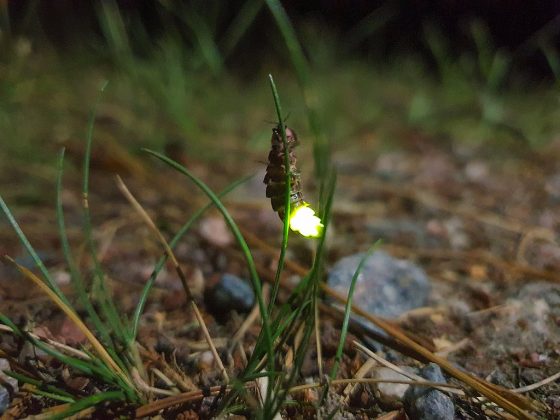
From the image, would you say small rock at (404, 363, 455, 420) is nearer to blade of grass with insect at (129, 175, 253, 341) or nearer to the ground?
the ground

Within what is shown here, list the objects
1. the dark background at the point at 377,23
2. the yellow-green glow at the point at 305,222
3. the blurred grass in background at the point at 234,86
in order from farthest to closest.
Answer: the dark background at the point at 377,23
the blurred grass in background at the point at 234,86
the yellow-green glow at the point at 305,222

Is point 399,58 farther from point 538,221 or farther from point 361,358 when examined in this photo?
point 361,358

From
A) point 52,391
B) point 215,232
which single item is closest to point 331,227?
point 215,232

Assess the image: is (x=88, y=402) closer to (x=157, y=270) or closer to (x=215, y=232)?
(x=157, y=270)

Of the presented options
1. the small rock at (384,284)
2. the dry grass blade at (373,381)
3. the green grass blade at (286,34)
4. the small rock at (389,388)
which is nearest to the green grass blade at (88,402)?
the dry grass blade at (373,381)

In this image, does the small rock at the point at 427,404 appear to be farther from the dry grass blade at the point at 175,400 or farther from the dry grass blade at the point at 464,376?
the dry grass blade at the point at 175,400

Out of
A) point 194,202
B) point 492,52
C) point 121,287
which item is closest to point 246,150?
point 194,202
